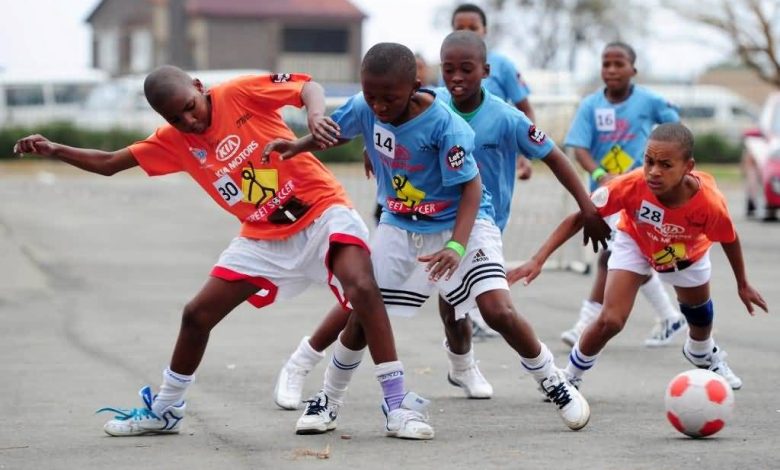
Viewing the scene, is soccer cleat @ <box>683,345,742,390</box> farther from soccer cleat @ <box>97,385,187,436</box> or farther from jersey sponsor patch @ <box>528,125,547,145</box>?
soccer cleat @ <box>97,385,187,436</box>

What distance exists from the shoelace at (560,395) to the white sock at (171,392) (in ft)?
5.36

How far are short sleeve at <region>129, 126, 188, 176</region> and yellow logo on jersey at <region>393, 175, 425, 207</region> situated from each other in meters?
1.01

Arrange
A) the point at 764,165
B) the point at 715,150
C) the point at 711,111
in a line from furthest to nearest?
1. the point at 711,111
2. the point at 715,150
3. the point at 764,165

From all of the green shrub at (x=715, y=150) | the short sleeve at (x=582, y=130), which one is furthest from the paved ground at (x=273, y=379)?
the green shrub at (x=715, y=150)

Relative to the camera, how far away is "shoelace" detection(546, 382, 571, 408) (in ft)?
21.6

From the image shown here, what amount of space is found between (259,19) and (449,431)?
185ft

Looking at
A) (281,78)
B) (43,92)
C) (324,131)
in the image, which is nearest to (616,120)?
(281,78)

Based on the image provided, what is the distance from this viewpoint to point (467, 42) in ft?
23.4

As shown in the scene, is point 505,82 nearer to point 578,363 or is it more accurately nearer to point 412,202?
point 578,363

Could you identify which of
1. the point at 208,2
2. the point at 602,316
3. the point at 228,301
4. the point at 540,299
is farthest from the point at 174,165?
the point at 208,2

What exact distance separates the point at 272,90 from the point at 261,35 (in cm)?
5602

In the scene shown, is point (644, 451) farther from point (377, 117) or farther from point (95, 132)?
point (95, 132)

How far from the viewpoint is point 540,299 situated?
12.2 meters

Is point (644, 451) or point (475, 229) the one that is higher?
point (475, 229)
